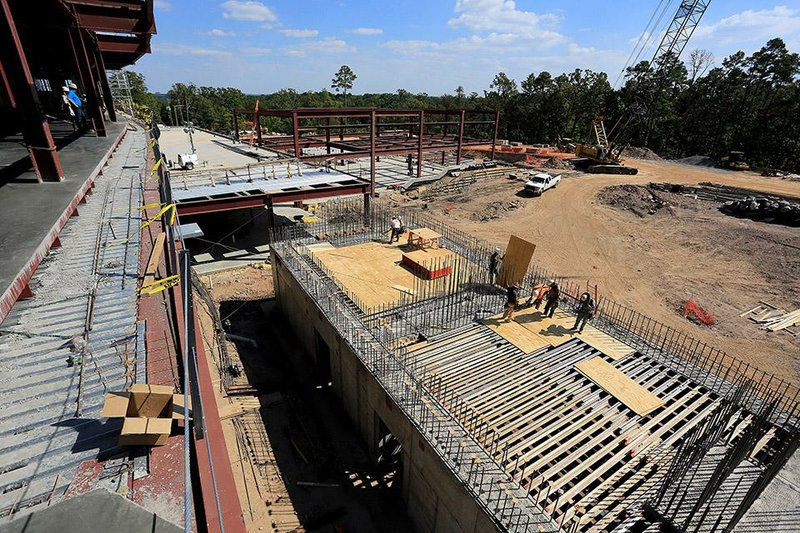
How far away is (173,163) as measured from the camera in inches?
1307

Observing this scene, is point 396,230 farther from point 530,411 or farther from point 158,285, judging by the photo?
point 158,285

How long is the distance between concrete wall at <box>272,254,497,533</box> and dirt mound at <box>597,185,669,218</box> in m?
36.8

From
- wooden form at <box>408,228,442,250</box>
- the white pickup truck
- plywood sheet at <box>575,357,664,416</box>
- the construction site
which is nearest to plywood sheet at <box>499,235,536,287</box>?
the construction site

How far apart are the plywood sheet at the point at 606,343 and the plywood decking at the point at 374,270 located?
6.80 meters

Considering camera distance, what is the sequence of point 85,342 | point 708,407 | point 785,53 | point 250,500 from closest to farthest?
point 85,342 → point 708,407 → point 250,500 → point 785,53

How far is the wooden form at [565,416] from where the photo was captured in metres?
9.21

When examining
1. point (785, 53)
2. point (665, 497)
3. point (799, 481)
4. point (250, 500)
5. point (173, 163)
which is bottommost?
point (250, 500)

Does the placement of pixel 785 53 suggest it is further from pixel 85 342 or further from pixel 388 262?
pixel 85 342

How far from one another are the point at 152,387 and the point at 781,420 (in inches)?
666

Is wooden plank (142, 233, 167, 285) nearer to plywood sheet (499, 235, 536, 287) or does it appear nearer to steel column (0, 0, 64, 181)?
steel column (0, 0, 64, 181)

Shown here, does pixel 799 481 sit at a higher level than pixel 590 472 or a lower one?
lower

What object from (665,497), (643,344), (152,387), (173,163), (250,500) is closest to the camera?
(152,387)

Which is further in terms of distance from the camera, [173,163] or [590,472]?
[173,163]

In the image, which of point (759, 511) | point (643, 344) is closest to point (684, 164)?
point (643, 344)
